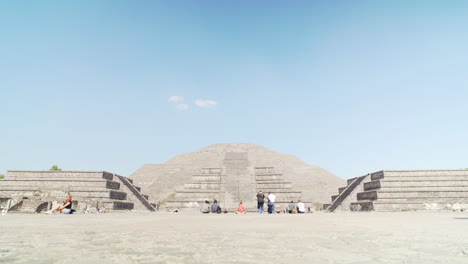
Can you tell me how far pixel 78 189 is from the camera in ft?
60.7

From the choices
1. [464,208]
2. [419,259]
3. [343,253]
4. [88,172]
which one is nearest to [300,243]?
[343,253]

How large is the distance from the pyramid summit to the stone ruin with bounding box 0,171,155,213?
10.5 ft

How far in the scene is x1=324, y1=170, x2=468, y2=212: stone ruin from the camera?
16.2 meters

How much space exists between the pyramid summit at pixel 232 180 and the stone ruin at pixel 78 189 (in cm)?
320

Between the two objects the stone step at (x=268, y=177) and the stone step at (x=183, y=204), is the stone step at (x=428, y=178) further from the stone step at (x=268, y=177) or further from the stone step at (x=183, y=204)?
the stone step at (x=183, y=204)

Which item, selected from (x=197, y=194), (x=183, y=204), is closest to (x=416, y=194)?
(x=197, y=194)

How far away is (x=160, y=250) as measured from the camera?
289 cm

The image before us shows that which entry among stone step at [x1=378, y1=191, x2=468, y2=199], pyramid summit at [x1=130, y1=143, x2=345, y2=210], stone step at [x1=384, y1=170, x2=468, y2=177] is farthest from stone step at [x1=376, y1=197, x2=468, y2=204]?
pyramid summit at [x1=130, y1=143, x2=345, y2=210]

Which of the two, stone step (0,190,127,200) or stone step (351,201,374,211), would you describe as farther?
stone step (0,190,127,200)

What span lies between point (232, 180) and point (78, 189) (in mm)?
12613

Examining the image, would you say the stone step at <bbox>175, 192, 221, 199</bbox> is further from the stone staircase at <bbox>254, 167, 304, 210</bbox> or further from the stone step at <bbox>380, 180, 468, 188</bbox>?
the stone step at <bbox>380, 180, 468, 188</bbox>

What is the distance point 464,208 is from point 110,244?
1955cm

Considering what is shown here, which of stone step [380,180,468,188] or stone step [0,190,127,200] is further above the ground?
stone step [380,180,468,188]

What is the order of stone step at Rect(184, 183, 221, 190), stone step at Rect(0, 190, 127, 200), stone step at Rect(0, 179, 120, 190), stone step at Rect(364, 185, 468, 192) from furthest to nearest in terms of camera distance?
stone step at Rect(184, 183, 221, 190)
stone step at Rect(0, 179, 120, 190)
stone step at Rect(0, 190, 127, 200)
stone step at Rect(364, 185, 468, 192)
